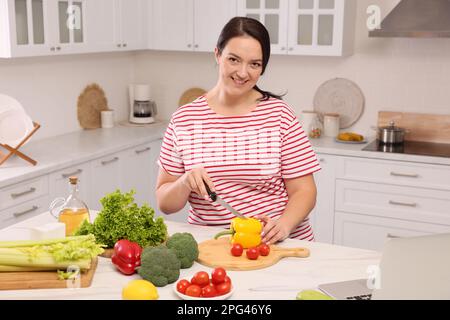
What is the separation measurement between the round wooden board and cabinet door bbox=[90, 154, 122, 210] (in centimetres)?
104

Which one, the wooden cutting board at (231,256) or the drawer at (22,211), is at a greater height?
the wooden cutting board at (231,256)

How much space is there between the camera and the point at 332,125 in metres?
4.24

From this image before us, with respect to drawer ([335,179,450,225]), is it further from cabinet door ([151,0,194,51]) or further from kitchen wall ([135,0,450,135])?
cabinet door ([151,0,194,51])

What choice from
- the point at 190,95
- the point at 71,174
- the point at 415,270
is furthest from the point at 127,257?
the point at 190,95

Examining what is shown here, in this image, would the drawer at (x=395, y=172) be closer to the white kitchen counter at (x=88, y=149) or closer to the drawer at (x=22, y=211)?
the white kitchen counter at (x=88, y=149)

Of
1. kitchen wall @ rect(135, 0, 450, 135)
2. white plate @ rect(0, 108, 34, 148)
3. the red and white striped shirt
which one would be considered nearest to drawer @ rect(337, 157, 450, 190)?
kitchen wall @ rect(135, 0, 450, 135)

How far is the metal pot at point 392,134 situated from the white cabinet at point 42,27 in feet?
6.49

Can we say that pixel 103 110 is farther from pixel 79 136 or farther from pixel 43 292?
pixel 43 292

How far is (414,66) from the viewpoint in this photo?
4.07m

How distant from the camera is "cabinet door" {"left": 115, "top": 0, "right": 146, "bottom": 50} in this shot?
4191mm

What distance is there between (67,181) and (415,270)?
2.58 m

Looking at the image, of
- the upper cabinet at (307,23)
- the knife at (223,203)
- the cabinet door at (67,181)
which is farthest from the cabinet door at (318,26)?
the knife at (223,203)

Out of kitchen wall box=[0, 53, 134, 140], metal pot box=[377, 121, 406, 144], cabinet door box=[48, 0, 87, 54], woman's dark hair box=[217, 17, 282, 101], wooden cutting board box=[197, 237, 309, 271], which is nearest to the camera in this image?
wooden cutting board box=[197, 237, 309, 271]

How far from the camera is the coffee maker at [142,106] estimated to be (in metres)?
4.61
